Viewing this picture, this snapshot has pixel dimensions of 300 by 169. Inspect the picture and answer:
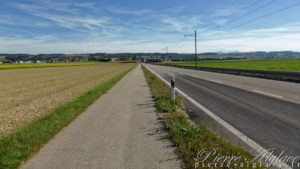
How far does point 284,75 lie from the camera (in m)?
15.9

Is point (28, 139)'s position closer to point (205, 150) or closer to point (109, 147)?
point (109, 147)

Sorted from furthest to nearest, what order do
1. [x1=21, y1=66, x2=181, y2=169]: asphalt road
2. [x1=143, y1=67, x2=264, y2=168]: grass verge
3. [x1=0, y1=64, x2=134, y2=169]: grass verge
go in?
[x1=0, y1=64, x2=134, y2=169]: grass verge < [x1=21, y1=66, x2=181, y2=169]: asphalt road < [x1=143, y1=67, x2=264, y2=168]: grass verge

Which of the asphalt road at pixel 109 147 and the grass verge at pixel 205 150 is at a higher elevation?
the grass verge at pixel 205 150

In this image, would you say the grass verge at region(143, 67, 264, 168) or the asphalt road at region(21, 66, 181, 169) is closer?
the grass verge at region(143, 67, 264, 168)

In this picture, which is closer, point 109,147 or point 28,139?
point 109,147

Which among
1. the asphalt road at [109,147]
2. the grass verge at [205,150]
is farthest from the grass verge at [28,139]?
the grass verge at [205,150]

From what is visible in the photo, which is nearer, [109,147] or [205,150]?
[205,150]

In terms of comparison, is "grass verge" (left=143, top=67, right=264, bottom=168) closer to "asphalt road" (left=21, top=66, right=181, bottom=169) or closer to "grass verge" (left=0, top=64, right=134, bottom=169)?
"asphalt road" (left=21, top=66, right=181, bottom=169)

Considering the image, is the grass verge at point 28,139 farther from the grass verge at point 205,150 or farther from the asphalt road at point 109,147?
the grass verge at point 205,150

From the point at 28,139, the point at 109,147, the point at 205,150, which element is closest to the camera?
the point at 205,150

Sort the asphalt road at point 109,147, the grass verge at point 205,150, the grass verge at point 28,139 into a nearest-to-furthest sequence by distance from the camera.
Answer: the grass verge at point 205,150 < the asphalt road at point 109,147 < the grass verge at point 28,139

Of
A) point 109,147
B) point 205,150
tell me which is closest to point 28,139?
point 109,147

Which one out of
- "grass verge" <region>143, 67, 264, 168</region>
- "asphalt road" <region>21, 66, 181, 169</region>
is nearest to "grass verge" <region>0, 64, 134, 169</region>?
"asphalt road" <region>21, 66, 181, 169</region>

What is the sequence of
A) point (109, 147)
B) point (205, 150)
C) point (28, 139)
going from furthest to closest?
point (28, 139) → point (109, 147) → point (205, 150)
